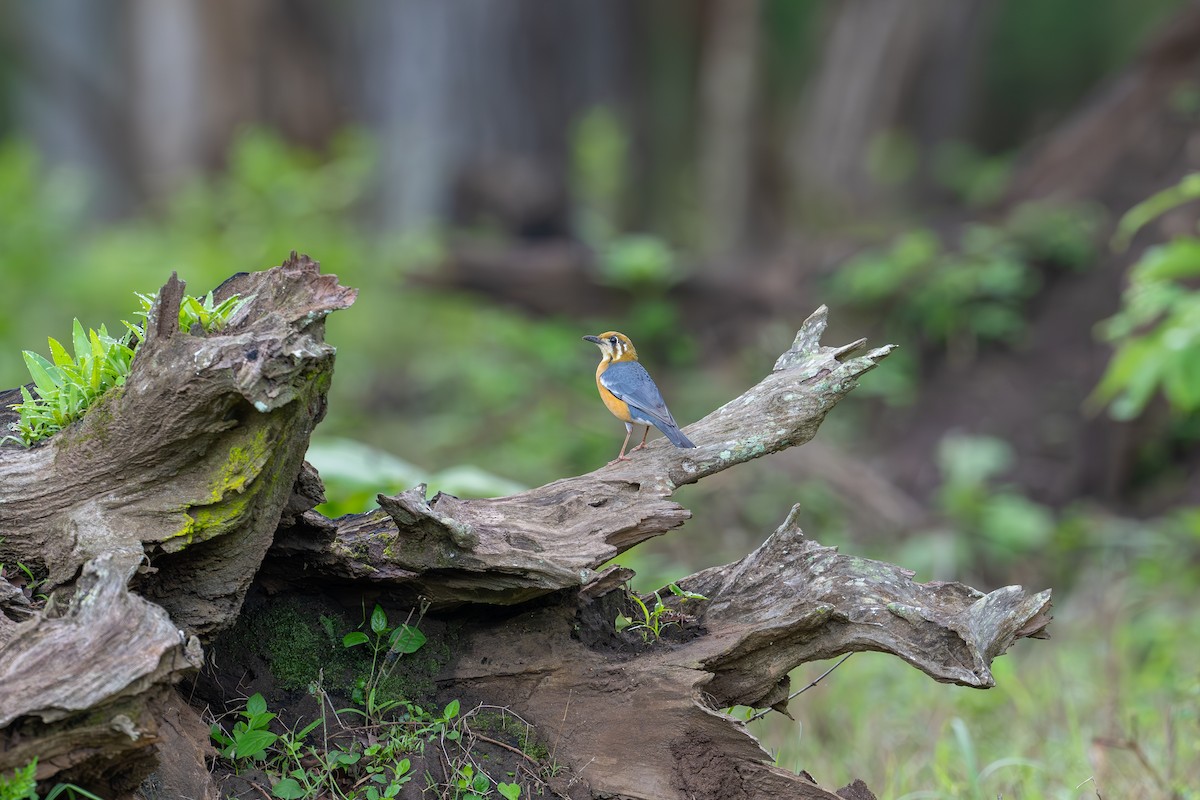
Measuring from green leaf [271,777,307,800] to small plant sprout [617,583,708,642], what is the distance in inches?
35.8

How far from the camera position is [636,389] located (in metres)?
3.55

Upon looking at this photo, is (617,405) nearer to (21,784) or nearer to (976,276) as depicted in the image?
(21,784)

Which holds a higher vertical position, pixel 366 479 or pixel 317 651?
pixel 366 479

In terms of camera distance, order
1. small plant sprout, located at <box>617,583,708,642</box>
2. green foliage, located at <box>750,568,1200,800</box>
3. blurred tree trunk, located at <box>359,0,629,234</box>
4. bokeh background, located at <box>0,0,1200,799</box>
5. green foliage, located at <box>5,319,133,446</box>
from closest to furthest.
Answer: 1. green foliage, located at <box>5,319,133,446</box>
2. small plant sprout, located at <box>617,583,708,642</box>
3. green foliage, located at <box>750,568,1200,800</box>
4. bokeh background, located at <box>0,0,1200,799</box>
5. blurred tree trunk, located at <box>359,0,629,234</box>

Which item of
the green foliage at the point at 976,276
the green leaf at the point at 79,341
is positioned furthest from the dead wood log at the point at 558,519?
the green foliage at the point at 976,276

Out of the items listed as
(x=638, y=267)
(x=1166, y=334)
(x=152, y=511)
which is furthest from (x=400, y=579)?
(x=638, y=267)

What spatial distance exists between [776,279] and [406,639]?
253 inches

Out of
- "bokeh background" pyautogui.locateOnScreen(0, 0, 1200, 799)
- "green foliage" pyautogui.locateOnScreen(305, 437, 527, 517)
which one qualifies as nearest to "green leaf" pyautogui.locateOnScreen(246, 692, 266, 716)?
"green foliage" pyautogui.locateOnScreen(305, 437, 527, 517)

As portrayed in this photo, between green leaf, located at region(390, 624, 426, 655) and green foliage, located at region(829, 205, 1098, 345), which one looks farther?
green foliage, located at region(829, 205, 1098, 345)

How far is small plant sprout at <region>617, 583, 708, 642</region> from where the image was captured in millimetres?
3006

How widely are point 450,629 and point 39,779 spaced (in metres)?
1.07

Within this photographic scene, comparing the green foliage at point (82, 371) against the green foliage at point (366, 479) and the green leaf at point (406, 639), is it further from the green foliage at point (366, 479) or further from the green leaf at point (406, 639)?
the green foliage at point (366, 479)

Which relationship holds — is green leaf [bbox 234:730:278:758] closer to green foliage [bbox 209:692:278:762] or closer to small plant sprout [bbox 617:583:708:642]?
green foliage [bbox 209:692:278:762]

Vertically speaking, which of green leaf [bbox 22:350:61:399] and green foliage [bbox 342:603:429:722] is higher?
green leaf [bbox 22:350:61:399]
